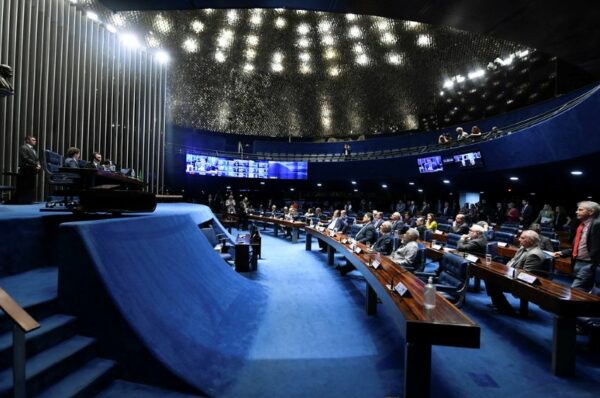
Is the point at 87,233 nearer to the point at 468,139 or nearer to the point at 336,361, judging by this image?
the point at 336,361

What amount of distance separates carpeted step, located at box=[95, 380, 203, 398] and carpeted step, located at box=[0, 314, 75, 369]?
18.6 inches

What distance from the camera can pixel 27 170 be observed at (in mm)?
5551

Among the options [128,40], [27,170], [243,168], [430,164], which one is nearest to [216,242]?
[27,170]

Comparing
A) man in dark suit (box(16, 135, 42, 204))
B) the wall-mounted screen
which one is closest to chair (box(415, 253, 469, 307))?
man in dark suit (box(16, 135, 42, 204))

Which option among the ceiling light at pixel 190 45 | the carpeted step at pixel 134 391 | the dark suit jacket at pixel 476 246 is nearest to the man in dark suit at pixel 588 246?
the dark suit jacket at pixel 476 246

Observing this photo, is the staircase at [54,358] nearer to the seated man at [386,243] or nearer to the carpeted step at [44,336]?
the carpeted step at [44,336]

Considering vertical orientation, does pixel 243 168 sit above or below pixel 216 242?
above

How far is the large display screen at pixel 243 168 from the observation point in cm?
1767

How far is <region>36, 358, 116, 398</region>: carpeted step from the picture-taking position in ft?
6.22

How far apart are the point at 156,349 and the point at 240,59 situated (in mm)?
20363

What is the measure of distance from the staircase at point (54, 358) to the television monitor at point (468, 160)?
37.1ft

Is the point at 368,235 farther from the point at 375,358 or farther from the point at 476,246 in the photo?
the point at 375,358

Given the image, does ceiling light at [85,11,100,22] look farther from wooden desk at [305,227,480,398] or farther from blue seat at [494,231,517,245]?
blue seat at [494,231,517,245]

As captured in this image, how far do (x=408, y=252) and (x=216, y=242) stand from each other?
13.1 feet
